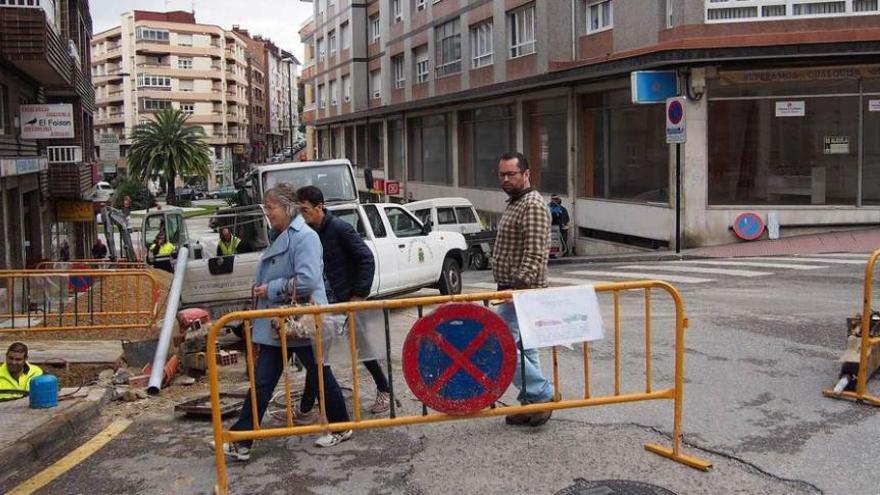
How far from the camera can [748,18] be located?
2039cm

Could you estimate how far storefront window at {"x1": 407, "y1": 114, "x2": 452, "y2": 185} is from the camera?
125 feet

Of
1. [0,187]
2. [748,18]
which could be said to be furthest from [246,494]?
[748,18]

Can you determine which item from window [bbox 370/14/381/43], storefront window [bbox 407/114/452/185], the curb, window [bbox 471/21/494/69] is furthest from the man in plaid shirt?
window [bbox 370/14/381/43]

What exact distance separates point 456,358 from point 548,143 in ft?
78.5

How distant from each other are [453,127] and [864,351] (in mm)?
30823

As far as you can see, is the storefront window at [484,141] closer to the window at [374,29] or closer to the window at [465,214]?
the window at [465,214]

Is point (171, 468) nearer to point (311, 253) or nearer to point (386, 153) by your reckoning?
point (311, 253)

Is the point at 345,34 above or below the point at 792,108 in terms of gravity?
above

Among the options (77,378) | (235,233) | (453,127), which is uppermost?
(453,127)

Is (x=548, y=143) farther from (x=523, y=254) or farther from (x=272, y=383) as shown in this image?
(x=272, y=383)

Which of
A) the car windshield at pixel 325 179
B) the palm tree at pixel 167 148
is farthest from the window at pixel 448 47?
the palm tree at pixel 167 148

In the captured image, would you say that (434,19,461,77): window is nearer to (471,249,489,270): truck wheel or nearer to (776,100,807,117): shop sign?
(471,249,489,270): truck wheel

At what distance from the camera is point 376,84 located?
48.0 meters

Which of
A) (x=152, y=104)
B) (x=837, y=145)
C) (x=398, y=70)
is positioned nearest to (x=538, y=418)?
(x=837, y=145)
